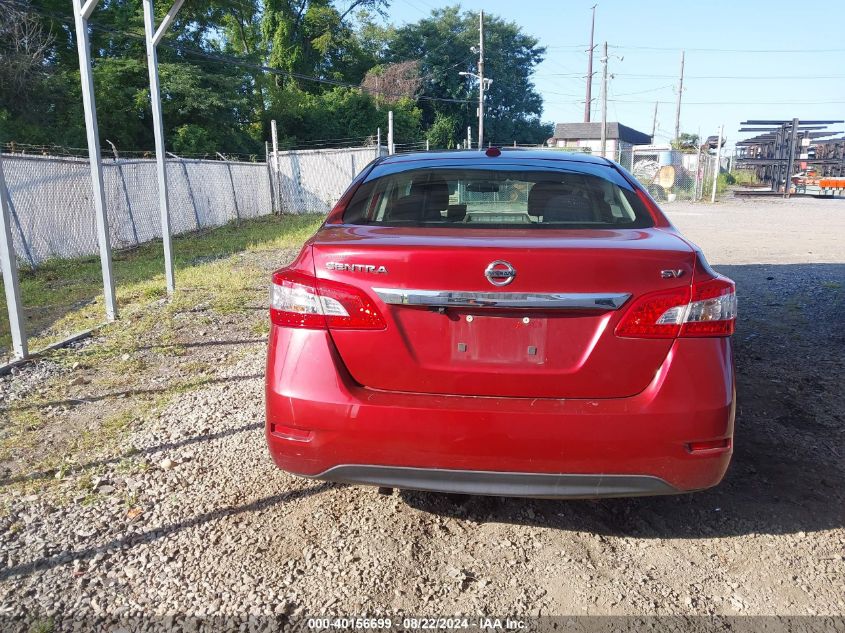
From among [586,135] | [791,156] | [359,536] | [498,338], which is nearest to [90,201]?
[359,536]

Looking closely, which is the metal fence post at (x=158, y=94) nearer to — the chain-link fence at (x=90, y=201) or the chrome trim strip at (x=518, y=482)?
the chain-link fence at (x=90, y=201)

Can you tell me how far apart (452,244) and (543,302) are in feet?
1.29

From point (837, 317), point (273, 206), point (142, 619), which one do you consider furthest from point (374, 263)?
point (273, 206)

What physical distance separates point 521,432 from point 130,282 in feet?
25.4

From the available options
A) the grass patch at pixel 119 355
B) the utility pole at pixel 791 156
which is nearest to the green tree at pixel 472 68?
the utility pole at pixel 791 156

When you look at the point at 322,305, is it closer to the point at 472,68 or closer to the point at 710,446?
the point at 710,446

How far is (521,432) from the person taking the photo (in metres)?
2.30

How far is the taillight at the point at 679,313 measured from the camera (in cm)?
229

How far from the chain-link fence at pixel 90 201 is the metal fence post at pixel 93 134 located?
403 centimetres

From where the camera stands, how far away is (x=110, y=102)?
1035 inches

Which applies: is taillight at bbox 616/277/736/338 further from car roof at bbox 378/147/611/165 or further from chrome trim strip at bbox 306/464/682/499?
car roof at bbox 378/147/611/165

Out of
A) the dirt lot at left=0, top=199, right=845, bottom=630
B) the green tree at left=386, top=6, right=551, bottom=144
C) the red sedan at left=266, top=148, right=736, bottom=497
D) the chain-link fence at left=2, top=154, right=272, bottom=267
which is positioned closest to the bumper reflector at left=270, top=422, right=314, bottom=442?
the red sedan at left=266, top=148, right=736, bottom=497

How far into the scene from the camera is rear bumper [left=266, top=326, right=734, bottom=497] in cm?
230

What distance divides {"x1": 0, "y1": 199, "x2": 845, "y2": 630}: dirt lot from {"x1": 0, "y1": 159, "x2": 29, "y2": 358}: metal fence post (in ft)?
2.78
